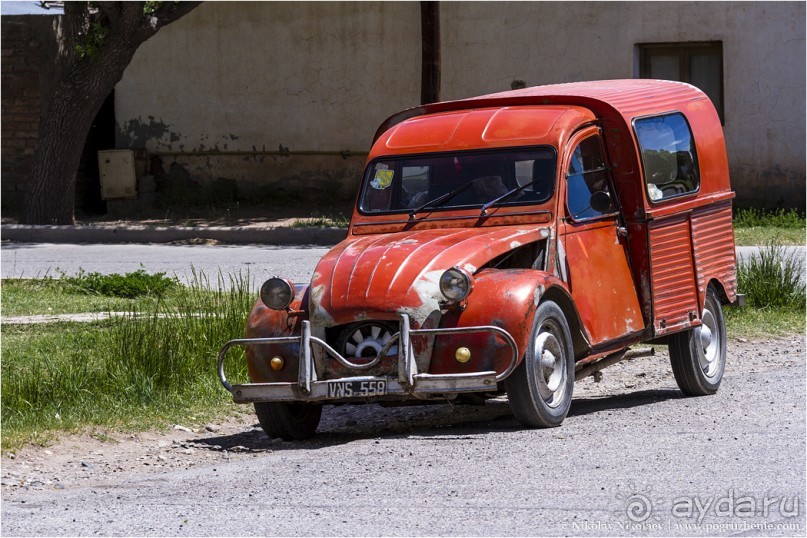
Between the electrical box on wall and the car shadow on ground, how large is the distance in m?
17.8

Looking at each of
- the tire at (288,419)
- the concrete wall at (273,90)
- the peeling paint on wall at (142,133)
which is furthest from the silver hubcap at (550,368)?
the peeling paint on wall at (142,133)

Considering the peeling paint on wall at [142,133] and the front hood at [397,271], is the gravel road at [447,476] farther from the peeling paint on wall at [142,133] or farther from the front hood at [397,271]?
the peeling paint on wall at [142,133]

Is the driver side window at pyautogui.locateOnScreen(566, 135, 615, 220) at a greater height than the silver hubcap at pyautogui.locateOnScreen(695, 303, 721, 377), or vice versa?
the driver side window at pyautogui.locateOnScreen(566, 135, 615, 220)

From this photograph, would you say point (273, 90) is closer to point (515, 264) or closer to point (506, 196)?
point (506, 196)

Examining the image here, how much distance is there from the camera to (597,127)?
30.3 ft

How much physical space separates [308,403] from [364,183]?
172 cm

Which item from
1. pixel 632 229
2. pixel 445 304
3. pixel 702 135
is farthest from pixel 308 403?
pixel 702 135

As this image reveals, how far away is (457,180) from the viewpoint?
8969mm

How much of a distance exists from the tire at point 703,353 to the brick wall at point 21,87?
62.9 feet

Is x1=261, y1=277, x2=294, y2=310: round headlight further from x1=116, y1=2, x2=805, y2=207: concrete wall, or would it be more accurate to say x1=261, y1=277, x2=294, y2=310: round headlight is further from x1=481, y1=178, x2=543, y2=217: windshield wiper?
x1=116, y1=2, x2=805, y2=207: concrete wall

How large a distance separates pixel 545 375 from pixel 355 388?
119 centimetres

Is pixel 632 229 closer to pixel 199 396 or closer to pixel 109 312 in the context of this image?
pixel 199 396

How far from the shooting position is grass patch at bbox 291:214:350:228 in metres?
21.9

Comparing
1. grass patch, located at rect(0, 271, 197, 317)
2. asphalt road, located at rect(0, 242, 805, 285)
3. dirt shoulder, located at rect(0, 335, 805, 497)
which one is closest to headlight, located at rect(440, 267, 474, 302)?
dirt shoulder, located at rect(0, 335, 805, 497)
